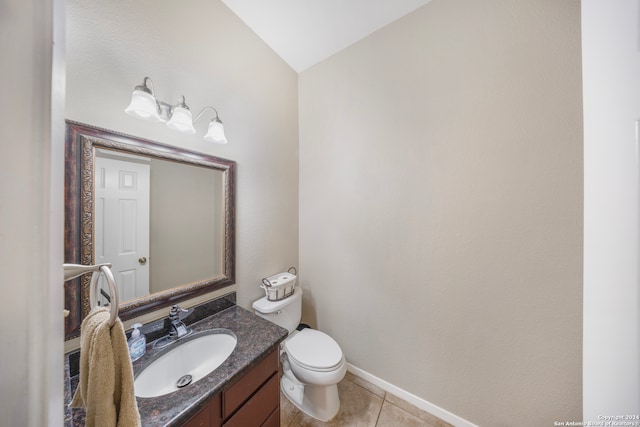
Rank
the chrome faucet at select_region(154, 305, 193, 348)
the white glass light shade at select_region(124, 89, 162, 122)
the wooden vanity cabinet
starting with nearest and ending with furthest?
the wooden vanity cabinet → the white glass light shade at select_region(124, 89, 162, 122) → the chrome faucet at select_region(154, 305, 193, 348)

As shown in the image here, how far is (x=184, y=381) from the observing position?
940 millimetres

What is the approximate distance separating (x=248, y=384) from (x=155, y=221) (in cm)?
90

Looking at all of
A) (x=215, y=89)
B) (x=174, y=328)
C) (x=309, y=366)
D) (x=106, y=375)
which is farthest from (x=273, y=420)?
(x=215, y=89)

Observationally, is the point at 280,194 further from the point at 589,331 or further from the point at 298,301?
the point at 589,331

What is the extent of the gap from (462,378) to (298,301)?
1145 mm

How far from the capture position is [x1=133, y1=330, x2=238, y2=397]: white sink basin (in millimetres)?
876

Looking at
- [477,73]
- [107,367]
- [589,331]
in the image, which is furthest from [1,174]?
[477,73]

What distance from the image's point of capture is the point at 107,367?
0.49 metres

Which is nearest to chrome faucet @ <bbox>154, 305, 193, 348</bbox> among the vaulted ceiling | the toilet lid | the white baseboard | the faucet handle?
the faucet handle

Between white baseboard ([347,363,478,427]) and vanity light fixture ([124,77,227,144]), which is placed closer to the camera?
vanity light fixture ([124,77,227,144])

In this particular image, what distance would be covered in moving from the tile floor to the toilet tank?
0.51m

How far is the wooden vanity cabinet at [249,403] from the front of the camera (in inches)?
29.7

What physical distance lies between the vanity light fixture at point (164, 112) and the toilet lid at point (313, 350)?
139 centimetres

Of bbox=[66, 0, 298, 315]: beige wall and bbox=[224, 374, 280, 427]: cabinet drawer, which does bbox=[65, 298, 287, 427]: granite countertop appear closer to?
bbox=[224, 374, 280, 427]: cabinet drawer
